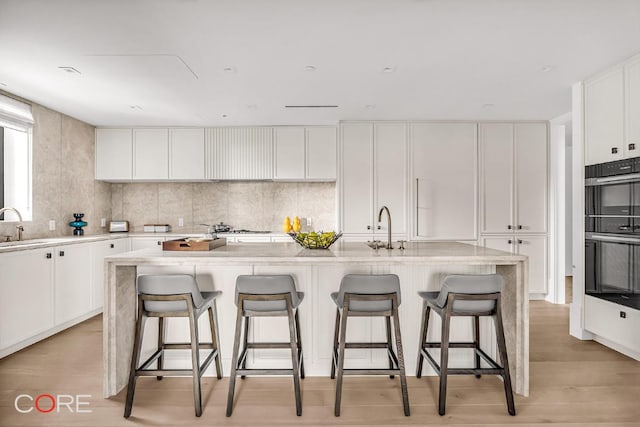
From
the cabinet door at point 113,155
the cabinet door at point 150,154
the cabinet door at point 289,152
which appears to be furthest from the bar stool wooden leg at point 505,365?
the cabinet door at point 113,155

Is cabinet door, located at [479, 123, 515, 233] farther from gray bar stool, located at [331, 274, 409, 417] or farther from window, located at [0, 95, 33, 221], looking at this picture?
window, located at [0, 95, 33, 221]

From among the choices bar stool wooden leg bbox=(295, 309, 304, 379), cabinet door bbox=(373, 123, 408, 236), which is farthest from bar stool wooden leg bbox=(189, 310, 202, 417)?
cabinet door bbox=(373, 123, 408, 236)

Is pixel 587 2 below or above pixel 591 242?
above

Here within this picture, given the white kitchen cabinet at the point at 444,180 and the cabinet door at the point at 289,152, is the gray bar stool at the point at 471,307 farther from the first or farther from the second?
the cabinet door at the point at 289,152

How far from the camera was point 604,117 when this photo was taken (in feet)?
10.5

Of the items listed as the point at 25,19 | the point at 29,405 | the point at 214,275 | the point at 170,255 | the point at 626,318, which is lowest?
the point at 29,405

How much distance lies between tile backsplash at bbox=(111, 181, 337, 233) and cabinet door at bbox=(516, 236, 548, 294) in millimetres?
2613

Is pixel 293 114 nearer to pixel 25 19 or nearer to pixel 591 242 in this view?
pixel 25 19

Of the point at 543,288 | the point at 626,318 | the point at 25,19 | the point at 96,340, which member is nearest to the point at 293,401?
the point at 96,340

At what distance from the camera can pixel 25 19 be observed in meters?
2.24

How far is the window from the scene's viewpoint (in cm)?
373

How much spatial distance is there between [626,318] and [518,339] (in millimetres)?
1317

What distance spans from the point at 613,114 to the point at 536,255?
7.50 feet

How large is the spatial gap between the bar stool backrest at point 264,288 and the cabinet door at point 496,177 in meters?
3.57
